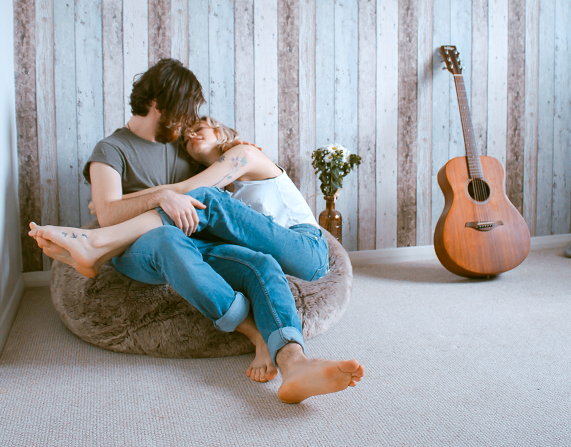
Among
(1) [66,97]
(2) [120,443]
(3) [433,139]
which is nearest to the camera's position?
(2) [120,443]

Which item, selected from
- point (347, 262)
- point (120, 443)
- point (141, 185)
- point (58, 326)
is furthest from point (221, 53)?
point (120, 443)

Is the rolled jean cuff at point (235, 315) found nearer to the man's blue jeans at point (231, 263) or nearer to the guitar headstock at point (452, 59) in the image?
the man's blue jeans at point (231, 263)

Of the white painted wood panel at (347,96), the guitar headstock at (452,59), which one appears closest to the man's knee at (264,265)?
the white painted wood panel at (347,96)

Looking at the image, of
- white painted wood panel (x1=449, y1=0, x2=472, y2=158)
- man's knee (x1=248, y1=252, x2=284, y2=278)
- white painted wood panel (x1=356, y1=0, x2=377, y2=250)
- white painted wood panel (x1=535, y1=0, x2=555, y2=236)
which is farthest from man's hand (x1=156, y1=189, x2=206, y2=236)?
white painted wood panel (x1=535, y1=0, x2=555, y2=236)

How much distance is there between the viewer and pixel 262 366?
129 cm

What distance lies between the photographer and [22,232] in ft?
7.25

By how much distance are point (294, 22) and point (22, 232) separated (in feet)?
5.92

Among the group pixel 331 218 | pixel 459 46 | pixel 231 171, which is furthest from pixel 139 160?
pixel 459 46

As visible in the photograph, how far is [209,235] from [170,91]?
0.61 metres

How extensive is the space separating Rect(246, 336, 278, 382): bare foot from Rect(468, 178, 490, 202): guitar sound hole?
1590mm

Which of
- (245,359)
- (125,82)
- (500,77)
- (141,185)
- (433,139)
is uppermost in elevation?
(500,77)

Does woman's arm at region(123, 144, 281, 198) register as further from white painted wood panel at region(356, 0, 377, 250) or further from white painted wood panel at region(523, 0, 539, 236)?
white painted wood panel at region(523, 0, 539, 236)

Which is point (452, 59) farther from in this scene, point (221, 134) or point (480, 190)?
point (221, 134)

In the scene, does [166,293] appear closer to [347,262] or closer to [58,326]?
[58,326]
